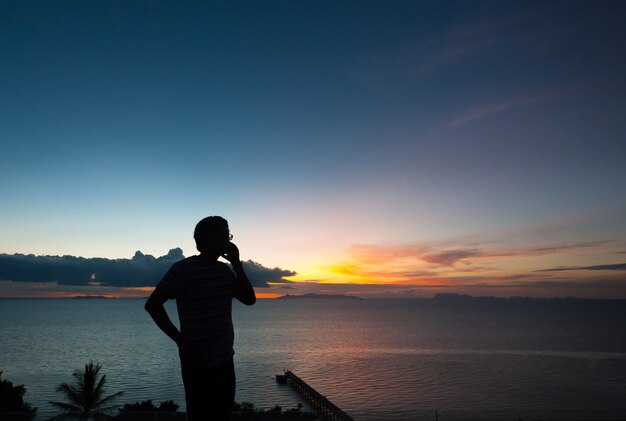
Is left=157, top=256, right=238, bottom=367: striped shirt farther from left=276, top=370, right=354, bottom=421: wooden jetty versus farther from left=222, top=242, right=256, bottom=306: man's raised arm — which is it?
left=276, top=370, right=354, bottom=421: wooden jetty

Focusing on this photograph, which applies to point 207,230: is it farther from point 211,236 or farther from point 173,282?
point 173,282

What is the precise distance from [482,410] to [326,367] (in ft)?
126

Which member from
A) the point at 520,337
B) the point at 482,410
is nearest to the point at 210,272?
the point at 482,410

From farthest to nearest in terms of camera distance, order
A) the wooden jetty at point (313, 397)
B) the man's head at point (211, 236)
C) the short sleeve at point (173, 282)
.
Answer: the wooden jetty at point (313, 397)
the man's head at point (211, 236)
the short sleeve at point (173, 282)

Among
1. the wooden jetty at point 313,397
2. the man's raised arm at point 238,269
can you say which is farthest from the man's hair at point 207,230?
the wooden jetty at point 313,397

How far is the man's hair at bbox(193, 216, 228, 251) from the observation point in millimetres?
2766

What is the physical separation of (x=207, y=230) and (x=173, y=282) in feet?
1.23

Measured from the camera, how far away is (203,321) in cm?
264

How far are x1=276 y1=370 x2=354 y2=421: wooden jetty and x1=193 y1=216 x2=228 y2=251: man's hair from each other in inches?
1436

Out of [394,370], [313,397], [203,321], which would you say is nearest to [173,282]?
[203,321]

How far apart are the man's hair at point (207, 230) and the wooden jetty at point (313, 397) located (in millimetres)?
36485

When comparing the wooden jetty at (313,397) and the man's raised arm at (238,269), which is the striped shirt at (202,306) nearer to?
the man's raised arm at (238,269)

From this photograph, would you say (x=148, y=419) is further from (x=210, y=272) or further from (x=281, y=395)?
(x=281, y=395)

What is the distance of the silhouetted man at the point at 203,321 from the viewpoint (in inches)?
102
